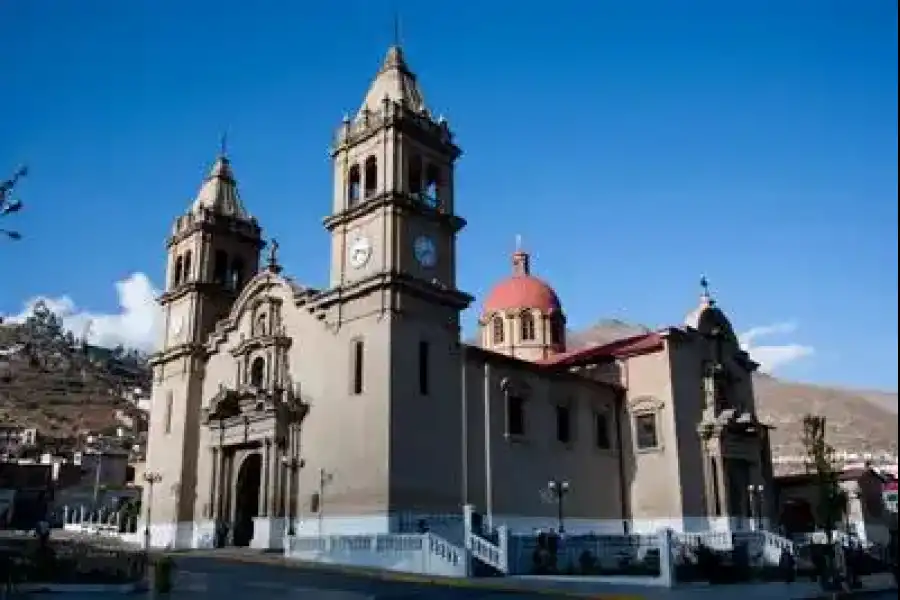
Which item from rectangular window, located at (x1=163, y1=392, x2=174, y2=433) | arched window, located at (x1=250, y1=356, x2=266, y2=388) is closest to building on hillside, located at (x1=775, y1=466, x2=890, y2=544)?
arched window, located at (x1=250, y1=356, x2=266, y2=388)

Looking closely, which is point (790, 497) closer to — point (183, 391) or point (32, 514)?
point (183, 391)

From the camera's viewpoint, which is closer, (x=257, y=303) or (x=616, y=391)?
(x=257, y=303)

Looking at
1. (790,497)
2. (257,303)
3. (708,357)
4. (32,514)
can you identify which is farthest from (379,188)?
(32,514)

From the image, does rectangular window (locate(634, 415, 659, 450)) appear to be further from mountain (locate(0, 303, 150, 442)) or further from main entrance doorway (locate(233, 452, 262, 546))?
mountain (locate(0, 303, 150, 442))

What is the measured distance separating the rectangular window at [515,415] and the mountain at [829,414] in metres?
61.7

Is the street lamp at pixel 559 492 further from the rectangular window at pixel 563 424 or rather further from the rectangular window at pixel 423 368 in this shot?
the rectangular window at pixel 423 368

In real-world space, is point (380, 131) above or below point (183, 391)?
above

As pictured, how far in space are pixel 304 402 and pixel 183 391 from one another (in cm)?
967

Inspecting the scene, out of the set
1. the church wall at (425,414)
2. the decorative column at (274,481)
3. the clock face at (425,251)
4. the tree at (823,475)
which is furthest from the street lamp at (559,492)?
the decorative column at (274,481)

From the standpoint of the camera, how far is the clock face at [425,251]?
33.1m

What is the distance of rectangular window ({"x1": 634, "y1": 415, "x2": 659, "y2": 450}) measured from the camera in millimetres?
39438

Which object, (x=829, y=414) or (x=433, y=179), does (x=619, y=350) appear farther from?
(x=829, y=414)

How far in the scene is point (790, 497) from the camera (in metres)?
48.7

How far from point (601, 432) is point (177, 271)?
924 inches
